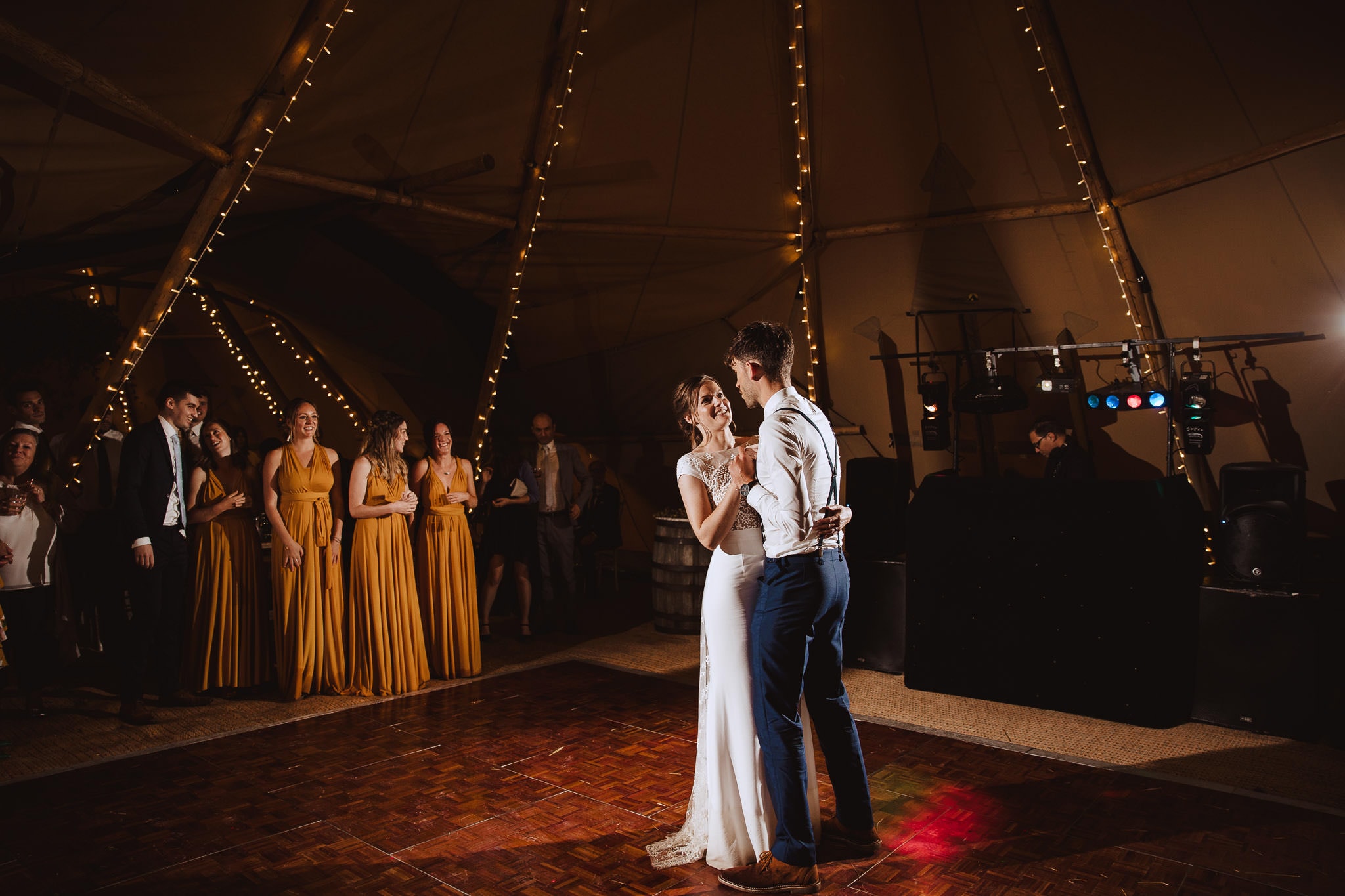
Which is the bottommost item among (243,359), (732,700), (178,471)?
(732,700)

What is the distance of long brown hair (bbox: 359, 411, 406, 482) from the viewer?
449 centimetres

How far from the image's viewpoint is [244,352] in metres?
10.7

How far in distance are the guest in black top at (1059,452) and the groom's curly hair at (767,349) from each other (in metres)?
3.62

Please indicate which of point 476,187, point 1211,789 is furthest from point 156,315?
point 1211,789

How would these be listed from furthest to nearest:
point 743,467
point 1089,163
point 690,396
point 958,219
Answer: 1. point 958,219
2. point 1089,163
3. point 690,396
4. point 743,467

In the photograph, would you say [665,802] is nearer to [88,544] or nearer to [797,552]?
[797,552]

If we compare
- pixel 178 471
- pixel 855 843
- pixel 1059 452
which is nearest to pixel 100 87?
pixel 178 471

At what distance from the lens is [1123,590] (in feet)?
12.8

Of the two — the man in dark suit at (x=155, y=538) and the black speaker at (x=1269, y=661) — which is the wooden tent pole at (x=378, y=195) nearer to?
the man in dark suit at (x=155, y=538)

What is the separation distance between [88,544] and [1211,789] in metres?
5.44

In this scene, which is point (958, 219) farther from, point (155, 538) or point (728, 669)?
point (155, 538)

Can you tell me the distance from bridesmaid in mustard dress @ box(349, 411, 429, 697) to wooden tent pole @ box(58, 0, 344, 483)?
167cm

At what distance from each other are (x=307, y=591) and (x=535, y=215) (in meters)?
3.61

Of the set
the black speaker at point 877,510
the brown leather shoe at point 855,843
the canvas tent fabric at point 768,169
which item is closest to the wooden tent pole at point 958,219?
the canvas tent fabric at point 768,169
